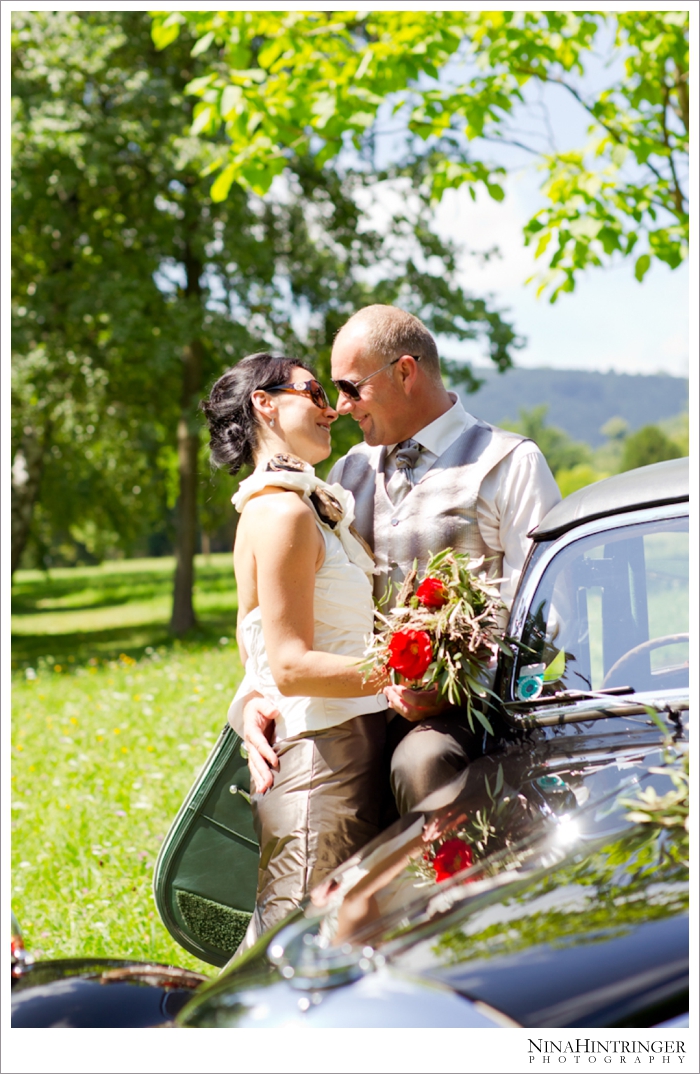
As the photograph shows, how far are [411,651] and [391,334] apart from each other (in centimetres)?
144

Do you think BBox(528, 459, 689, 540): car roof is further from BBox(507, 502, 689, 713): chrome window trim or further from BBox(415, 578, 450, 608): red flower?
BBox(415, 578, 450, 608): red flower

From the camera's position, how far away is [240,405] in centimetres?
320

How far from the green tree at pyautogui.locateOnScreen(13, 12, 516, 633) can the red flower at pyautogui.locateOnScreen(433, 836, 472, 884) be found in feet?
40.8

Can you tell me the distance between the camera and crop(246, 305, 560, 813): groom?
10.0 feet

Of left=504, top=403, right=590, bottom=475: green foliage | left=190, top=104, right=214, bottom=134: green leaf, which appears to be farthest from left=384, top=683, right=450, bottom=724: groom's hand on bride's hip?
left=504, top=403, right=590, bottom=475: green foliage

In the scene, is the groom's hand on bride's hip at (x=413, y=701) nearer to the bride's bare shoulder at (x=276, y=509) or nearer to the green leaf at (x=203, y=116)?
the bride's bare shoulder at (x=276, y=509)

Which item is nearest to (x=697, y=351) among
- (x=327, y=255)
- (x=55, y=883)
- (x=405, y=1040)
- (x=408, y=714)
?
(x=408, y=714)

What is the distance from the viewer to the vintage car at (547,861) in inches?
65.2

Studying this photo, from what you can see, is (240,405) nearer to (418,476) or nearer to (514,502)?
(418,476)

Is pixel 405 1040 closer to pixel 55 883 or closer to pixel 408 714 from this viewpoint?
pixel 408 714

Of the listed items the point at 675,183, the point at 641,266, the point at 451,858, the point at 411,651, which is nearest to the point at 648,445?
the point at 675,183

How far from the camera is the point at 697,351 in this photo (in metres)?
2.20

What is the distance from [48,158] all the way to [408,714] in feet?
45.3

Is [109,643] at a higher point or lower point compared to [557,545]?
lower
